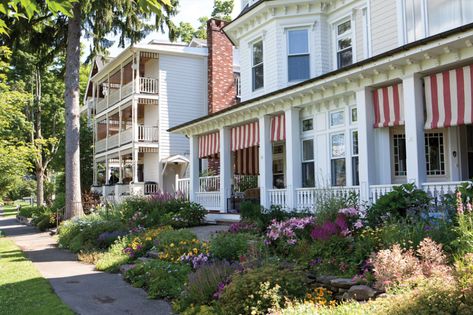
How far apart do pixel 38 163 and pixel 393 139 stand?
108ft

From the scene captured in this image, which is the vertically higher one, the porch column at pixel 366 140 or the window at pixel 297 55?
the window at pixel 297 55

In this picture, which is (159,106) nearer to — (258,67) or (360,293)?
(258,67)

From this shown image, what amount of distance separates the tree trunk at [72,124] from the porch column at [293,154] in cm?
1157

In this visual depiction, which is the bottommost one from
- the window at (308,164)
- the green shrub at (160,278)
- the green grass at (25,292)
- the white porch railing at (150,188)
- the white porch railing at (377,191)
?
the green grass at (25,292)

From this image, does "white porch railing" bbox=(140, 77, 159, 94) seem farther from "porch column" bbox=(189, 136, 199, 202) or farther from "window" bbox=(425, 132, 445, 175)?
"window" bbox=(425, 132, 445, 175)

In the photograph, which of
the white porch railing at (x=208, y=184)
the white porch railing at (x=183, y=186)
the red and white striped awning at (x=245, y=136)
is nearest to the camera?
the red and white striped awning at (x=245, y=136)

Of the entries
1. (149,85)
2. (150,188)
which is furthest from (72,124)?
(149,85)

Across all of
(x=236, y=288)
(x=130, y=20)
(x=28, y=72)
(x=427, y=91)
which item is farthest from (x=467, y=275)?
(x=28, y=72)

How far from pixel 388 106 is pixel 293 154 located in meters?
3.79

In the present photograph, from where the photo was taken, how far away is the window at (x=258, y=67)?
61.7ft

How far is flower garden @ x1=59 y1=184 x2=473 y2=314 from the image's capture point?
208 inches

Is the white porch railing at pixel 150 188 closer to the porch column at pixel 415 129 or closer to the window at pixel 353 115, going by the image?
the window at pixel 353 115

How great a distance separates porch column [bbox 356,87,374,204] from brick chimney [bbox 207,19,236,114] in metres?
15.4

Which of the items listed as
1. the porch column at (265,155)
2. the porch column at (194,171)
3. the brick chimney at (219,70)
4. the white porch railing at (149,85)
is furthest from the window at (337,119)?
the white porch railing at (149,85)
